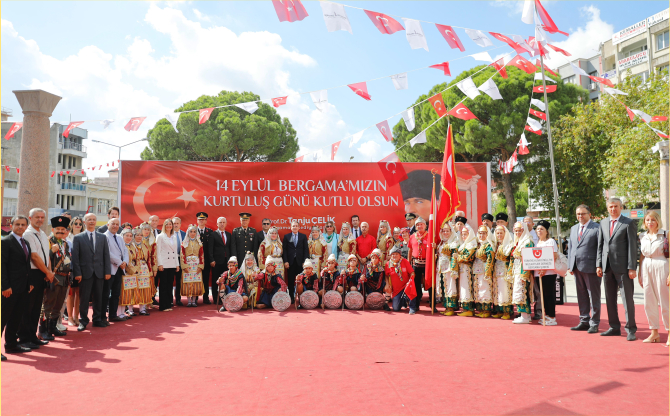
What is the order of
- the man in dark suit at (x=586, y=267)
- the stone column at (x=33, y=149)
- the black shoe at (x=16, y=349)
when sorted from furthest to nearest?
the stone column at (x=33, y=149), the man in dark suit at (x=586, y=267), the black shoe at (x=16, y=349)

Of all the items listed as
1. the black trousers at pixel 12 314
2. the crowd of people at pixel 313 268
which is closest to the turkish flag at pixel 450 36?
the crowd of people at pixel 313 268

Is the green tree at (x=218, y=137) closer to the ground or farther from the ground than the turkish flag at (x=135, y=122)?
farther from the ground

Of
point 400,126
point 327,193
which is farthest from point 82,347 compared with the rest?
point 400,126

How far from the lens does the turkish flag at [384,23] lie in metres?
6.38

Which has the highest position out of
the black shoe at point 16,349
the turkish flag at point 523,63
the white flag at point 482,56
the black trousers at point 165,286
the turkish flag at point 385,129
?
the turkish flag at point 523,63

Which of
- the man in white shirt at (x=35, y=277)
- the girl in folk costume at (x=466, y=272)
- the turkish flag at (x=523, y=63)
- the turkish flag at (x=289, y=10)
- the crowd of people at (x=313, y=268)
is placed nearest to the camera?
the man in white shirt at (x=35, y=277)

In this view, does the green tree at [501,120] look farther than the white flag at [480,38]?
Yes

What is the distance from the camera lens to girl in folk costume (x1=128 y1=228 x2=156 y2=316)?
6.75 meters

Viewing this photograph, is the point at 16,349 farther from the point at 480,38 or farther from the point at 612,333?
the point at 480,38

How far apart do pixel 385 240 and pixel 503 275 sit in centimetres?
231

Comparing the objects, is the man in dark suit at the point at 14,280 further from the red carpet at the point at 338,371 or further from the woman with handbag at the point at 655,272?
the woman with handbag at the point at 655,272

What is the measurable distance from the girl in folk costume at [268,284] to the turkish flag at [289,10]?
383 cm

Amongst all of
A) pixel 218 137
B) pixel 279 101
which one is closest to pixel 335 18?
pixel 279 101

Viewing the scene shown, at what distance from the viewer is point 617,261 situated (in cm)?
512
